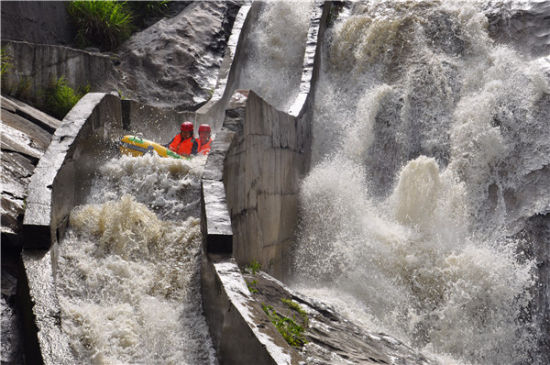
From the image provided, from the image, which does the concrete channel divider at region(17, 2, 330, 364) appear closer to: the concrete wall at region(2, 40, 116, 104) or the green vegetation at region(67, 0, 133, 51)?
the concrete wall at region(2, 40, 116, 104)

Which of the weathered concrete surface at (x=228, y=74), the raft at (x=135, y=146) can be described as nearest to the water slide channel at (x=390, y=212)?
the raft at (x=135, y=146)

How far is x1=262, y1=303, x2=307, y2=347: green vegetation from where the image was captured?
5251 millimetres

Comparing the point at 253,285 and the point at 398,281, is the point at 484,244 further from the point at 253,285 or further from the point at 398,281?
the point at 253,285

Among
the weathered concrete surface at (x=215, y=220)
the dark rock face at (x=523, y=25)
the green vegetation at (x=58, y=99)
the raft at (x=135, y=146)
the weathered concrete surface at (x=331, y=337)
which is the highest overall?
the dark rock face at (x=523, y=25)

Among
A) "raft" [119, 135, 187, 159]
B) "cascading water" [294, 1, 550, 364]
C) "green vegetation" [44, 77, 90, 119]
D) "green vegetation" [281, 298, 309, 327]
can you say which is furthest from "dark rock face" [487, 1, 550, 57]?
"green vegetation" [44, 77, 90, 119]

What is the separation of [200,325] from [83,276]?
3.81 feet

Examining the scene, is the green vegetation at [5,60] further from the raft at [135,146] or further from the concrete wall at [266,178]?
the concrete wall at [266,178]

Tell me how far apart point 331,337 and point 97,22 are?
9.94 metres

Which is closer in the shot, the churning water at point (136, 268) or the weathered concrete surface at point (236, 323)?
the weathered concrete surface at point (236, 323)

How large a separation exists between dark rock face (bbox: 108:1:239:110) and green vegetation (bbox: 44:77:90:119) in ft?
6.39

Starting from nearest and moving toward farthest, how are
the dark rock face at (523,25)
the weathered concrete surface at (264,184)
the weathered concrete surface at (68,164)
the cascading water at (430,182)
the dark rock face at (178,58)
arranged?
the weathered concrete surface at (68,164) → the weathered concrete surface at (264,184) → the cascading water at (430,182) → the dark rock face at (523,25) → the dark rock face at (178,58)

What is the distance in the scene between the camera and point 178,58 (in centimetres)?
1317

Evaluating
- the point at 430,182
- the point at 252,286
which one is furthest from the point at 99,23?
the point at 252,286

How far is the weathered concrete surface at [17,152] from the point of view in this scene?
5742 mm
